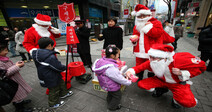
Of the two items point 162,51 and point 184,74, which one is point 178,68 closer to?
point 184,74

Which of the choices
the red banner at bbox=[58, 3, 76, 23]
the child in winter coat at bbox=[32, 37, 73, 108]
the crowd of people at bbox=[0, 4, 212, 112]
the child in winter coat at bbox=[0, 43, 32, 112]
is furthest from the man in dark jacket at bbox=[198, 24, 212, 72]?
the child in winter coat at bbox=[0, 43, 32, 112]

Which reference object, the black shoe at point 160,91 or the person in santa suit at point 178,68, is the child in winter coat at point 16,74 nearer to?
the person in santa suit at point 178,68

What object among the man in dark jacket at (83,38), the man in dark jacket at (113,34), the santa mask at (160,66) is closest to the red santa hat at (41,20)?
the man in dark jacket at (83,38)

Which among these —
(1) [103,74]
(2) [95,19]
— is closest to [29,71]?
(1) [103,74]

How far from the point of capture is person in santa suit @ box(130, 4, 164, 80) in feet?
6.18

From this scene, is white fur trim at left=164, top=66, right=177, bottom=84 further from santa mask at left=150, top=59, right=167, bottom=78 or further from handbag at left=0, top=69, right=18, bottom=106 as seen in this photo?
handbag at left=0, top=69, right=18, bottom=106

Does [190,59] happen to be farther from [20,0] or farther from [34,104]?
[20,0]

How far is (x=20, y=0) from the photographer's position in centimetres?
784

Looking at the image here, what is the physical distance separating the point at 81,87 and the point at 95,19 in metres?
12.3

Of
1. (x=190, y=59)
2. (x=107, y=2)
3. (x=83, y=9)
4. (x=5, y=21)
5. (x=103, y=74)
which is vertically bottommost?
(x=103, y=74)

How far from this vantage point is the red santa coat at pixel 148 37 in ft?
6.15

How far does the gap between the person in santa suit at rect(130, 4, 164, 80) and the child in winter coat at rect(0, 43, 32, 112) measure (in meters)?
2.29

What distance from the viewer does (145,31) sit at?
1908mm

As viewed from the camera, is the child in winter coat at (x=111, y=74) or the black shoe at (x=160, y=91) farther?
the black shoe at (x=160, y=91)
